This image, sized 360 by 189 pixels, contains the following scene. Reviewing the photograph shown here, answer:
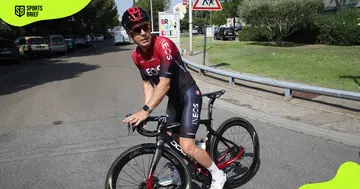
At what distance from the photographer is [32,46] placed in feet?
84.2

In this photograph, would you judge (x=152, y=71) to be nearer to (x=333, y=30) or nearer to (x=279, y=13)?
(x=279, y=13)

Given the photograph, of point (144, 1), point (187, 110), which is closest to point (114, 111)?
point (187, 110)

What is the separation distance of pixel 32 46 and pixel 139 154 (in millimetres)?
25617

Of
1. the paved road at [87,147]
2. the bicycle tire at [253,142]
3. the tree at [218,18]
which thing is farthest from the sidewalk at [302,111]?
the tree at [218,18]

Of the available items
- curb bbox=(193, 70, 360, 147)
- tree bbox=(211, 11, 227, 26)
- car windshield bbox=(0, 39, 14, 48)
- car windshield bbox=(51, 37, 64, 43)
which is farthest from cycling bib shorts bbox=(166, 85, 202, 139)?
tree bbox=(211, 11, 227, 26)

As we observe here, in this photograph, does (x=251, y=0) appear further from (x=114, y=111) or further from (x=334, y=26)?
(x=114, y=111)

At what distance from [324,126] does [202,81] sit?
5.89 m

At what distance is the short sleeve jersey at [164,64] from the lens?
291cm

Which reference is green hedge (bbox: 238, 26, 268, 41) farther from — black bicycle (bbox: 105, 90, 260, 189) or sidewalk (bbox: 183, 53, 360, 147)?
black bicycle (bbox: 105, 90, 260, 189)

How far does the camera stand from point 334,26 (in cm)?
2550

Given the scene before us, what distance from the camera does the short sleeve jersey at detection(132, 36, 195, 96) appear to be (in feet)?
9.56

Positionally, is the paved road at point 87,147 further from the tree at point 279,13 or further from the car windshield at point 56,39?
the car windshield at point 56,39

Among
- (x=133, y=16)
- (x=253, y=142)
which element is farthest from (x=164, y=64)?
(x=253, y=142)

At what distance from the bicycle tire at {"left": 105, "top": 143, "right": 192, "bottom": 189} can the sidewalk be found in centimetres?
316
